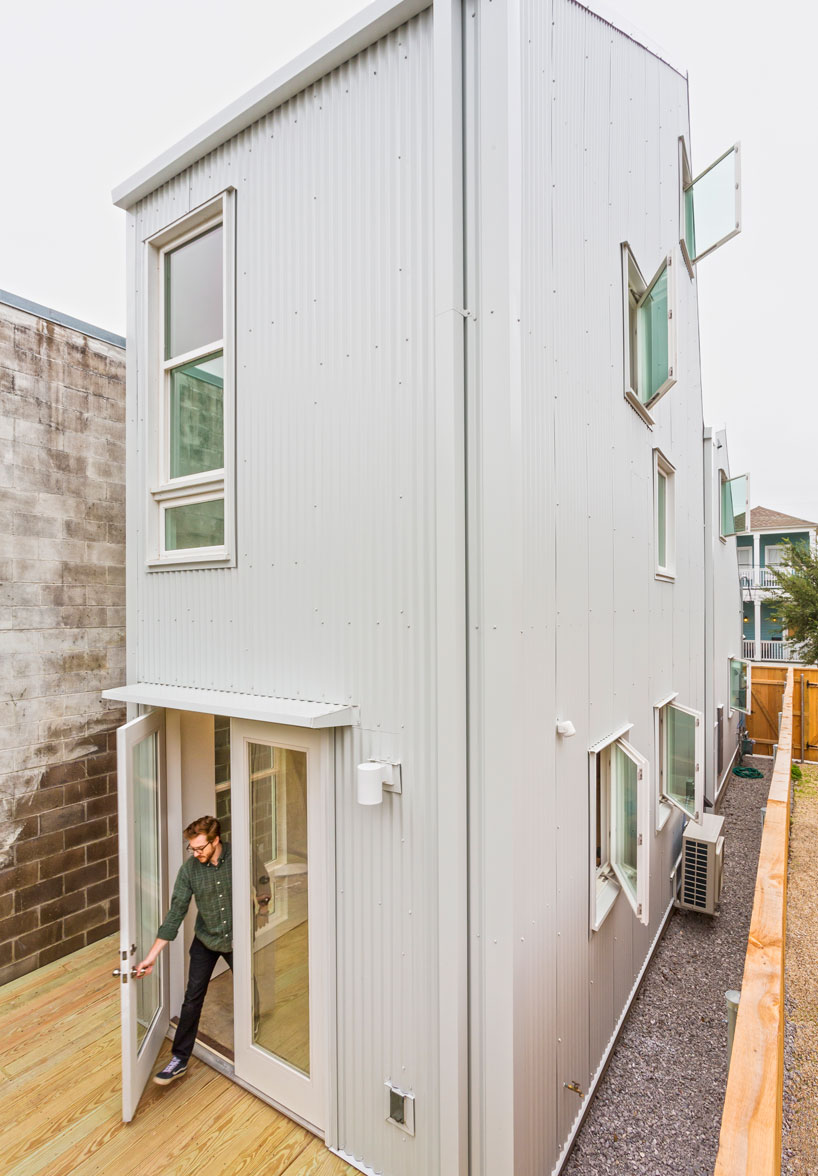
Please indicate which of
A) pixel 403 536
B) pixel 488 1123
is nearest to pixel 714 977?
pixel 488 1123

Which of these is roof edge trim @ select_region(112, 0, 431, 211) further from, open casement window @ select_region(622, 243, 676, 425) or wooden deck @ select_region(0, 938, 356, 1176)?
wooden deck @ select_region(0, 938, 356, 1176)

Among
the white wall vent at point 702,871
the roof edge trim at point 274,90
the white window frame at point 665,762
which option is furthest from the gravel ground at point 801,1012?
the roof edge trim at point 274,90

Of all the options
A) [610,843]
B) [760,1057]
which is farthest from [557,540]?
[610,843]

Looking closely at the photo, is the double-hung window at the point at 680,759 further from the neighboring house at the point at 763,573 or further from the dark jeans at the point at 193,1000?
the neighboring house at the point at 763,573

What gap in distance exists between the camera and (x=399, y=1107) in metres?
2.65

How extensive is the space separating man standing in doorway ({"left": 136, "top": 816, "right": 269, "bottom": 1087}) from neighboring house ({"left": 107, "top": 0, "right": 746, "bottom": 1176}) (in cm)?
22

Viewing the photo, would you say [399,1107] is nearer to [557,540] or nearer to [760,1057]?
[760,1057]

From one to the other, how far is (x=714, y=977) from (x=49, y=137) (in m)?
10.6

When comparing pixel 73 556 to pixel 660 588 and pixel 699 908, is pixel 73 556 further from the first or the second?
pixel 699 908

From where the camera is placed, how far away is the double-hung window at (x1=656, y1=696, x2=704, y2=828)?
5.19 m

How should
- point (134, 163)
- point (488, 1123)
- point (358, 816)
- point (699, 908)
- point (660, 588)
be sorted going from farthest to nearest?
point (699, 908) < point (660, 588) < point (134, 163) < point (358, 816) < point (488, 1123)

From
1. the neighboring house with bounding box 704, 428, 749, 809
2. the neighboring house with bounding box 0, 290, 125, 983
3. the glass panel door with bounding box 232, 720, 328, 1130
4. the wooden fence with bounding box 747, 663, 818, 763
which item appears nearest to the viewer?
the glass panel door with bounding box 232, 720, 328, 1130

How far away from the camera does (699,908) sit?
5660mm

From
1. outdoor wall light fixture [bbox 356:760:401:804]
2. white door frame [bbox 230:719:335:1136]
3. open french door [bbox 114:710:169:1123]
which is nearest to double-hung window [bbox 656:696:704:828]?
outdoor wall light fixture [bbox 356:760:401:804]
